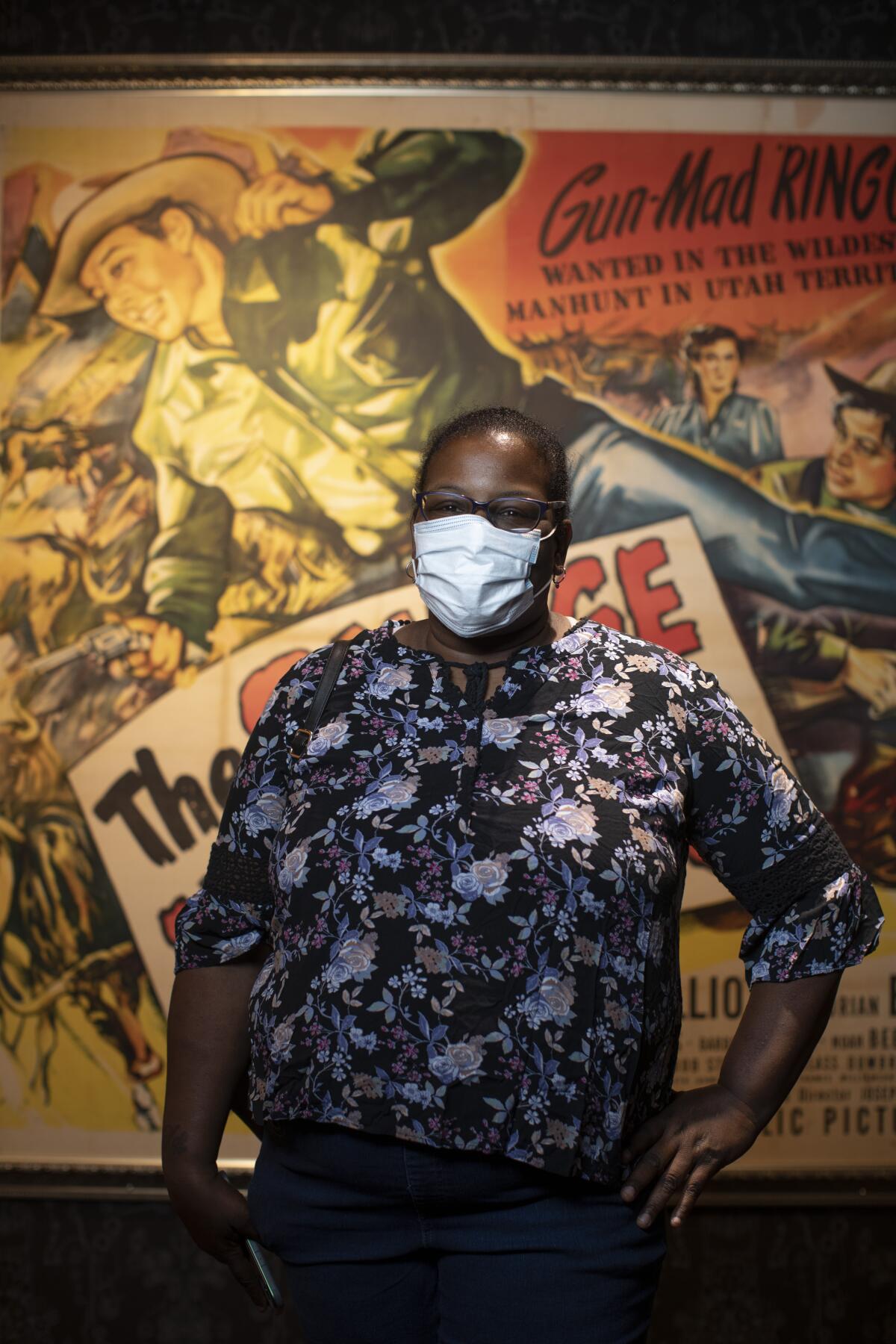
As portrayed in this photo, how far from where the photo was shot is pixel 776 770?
1.50 metres

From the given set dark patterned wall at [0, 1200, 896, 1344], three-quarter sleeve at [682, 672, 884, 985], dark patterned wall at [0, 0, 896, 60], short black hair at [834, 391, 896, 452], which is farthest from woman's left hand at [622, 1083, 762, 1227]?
dark patterned wall at [0, 0, 896, 60]

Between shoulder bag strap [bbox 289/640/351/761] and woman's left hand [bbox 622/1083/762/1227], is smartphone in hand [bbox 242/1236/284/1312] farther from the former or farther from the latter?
shoulder bag strap [bbox 289/640/351/761]

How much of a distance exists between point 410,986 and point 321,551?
152 centimetres

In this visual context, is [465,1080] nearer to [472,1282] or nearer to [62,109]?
[472,1282]

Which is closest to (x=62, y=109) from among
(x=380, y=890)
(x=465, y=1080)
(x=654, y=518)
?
(x=654, y=518)

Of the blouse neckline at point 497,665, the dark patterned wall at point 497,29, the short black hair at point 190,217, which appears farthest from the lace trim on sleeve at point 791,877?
the dark patterned wall at point 497,29

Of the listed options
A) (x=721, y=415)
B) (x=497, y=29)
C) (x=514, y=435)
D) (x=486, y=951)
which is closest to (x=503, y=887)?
(x=486, y=951)

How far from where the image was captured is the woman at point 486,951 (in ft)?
4.21

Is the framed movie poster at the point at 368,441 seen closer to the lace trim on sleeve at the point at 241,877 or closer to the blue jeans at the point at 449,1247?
the lace trim on sleeve at the point at 241,877

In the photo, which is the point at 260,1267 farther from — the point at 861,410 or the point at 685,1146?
the point at 861,410

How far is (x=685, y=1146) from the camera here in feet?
4.70

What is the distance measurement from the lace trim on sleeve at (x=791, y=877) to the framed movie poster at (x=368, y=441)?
117 cm

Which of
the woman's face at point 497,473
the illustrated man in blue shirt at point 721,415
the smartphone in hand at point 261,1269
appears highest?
the illustrated man in blue shirt at point 721,415

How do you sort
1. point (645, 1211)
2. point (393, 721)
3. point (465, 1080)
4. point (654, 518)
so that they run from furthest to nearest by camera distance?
point (654, 518) → point (393, 721) → point (645, 1211) → point (465, 1080)
